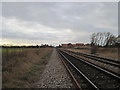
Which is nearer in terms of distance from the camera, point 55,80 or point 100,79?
point 100,79

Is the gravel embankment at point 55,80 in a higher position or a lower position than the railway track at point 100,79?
lower

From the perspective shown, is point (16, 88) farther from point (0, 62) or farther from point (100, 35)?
point (100, 35)

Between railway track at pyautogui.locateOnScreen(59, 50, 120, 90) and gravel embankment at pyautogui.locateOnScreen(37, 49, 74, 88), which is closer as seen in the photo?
railway track at pyautogui.locateOnScreen(59, 50, 120, 90)

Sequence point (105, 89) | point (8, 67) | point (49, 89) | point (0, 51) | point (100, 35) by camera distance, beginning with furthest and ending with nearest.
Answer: point (100, 35) < point (0, 51) < point (8, 67) < point (49, 89) < point (105, 89)

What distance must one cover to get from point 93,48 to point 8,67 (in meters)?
28.5

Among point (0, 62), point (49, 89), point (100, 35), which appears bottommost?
point (49, 89)

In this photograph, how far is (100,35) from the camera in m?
94.5

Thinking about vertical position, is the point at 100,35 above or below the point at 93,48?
above

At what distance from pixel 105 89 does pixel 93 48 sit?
99.8 ft

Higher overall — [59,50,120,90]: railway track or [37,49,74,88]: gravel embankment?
[59,50,120,90]: railway track

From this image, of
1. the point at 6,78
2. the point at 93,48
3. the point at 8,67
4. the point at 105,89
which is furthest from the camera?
the point at 93,48

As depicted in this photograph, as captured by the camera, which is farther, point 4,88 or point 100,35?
point 100,35

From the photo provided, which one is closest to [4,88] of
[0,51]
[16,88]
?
[16,88]

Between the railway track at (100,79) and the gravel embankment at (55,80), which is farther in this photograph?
Answer: the gravel embankment at (55,80)
